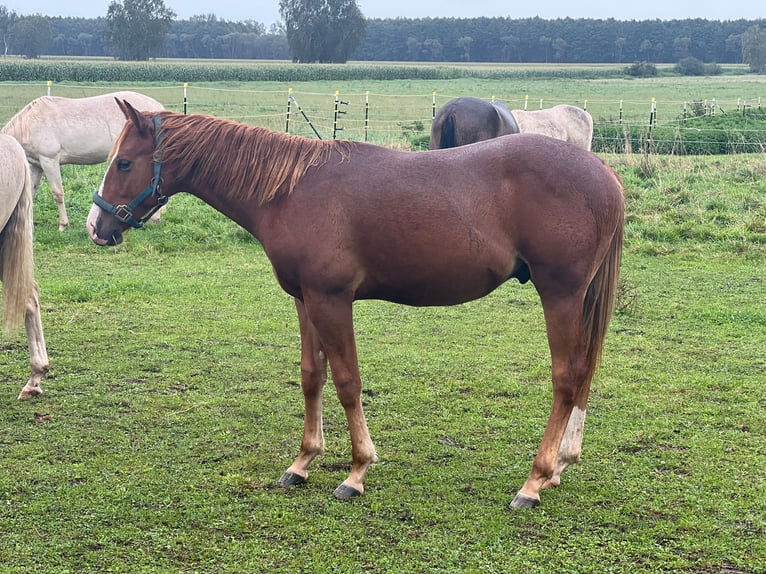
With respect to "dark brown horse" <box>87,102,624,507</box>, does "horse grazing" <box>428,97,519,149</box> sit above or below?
above

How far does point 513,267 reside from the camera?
387cm

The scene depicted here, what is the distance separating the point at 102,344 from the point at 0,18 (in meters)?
91.1

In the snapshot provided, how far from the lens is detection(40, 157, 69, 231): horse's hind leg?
10.5 metres

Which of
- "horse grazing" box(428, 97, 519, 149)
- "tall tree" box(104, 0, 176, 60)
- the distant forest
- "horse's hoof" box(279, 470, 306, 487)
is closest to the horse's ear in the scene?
"horse's hoof" box(279, 470, 306, 487)

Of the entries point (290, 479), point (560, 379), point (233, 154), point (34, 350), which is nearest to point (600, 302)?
point (560, 379)

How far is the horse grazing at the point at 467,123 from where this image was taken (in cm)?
931

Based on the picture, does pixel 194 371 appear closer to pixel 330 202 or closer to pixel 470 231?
pixel 330 202

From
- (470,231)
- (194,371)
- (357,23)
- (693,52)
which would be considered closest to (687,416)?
(470,231)

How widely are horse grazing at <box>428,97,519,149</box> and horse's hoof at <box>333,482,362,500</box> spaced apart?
6085 millimetres

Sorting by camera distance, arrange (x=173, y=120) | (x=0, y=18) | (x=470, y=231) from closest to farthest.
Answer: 1. (x=470, y=231)
2. (x=173, y=120)
3. (x=0, y=18)

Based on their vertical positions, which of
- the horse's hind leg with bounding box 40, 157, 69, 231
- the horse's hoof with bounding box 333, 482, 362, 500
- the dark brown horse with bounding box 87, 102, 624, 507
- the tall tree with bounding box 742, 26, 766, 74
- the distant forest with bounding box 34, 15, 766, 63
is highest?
the distant forest with bounding box 34, 15, 766, 63

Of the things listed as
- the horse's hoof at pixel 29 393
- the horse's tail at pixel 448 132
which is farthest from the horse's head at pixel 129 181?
the horse's tail at pixel 448 132

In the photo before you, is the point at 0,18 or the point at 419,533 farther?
the point at 0,18

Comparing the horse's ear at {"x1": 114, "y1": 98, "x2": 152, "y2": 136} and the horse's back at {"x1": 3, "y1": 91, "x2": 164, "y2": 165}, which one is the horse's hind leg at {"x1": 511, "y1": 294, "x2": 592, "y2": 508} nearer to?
the horse's ear at {"x1": 114, "y1": 98, "x2": 152, "y2": 136}
